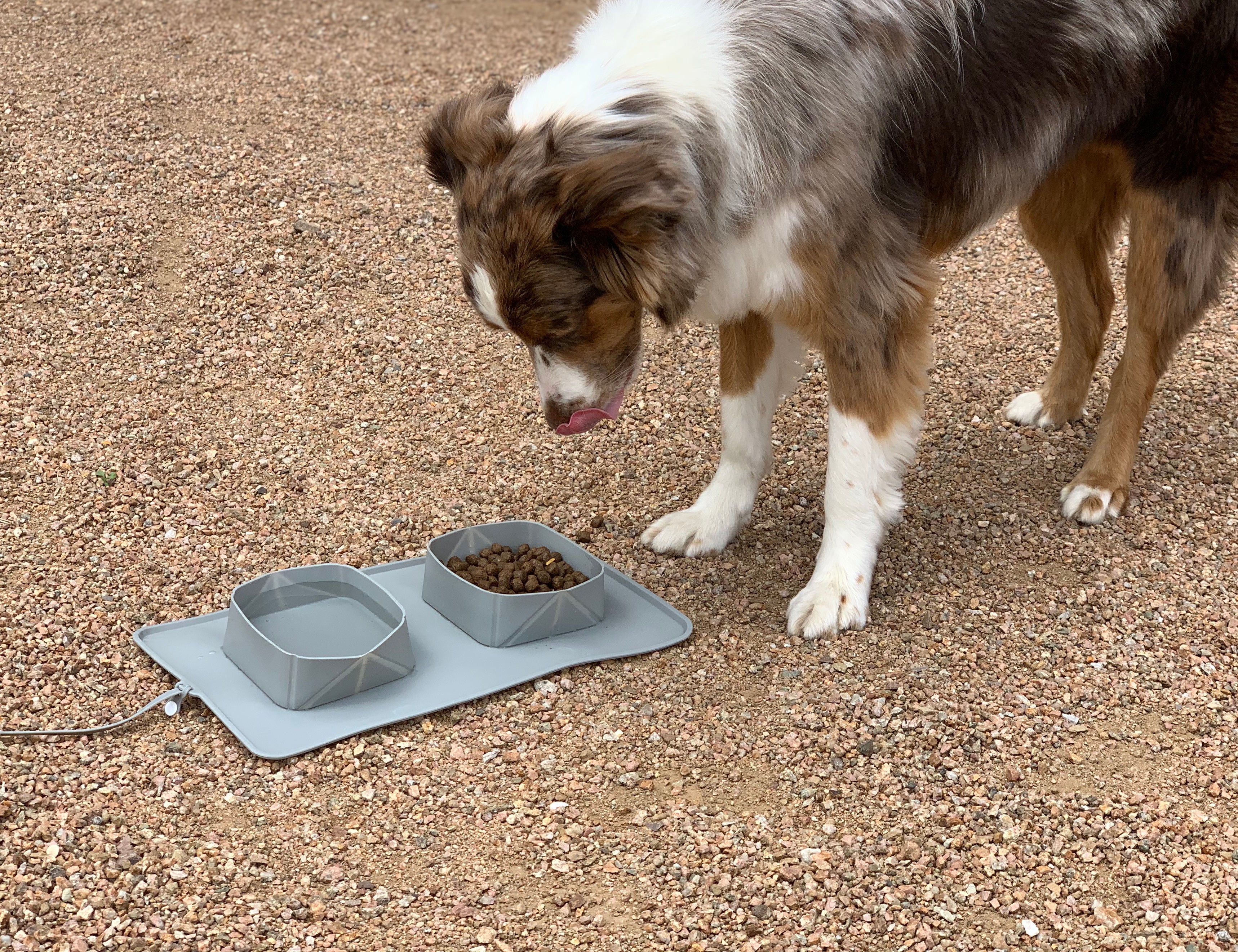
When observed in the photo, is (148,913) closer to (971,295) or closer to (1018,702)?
(1018,702)

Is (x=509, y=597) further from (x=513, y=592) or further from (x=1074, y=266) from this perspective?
(x=1074, y=266)

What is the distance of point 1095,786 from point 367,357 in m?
2.81

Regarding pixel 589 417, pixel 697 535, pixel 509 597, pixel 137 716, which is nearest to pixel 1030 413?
pixel 697 535

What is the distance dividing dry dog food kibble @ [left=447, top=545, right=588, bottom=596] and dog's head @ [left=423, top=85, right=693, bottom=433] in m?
0.53

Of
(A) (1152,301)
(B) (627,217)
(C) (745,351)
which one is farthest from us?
(A) (1152,301)

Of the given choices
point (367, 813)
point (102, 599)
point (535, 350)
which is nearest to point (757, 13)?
point (535, 350)

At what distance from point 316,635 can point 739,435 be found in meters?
1.28

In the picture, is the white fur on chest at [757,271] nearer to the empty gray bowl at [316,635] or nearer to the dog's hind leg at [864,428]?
the dog's hind leg at [864,428]

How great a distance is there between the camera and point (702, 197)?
8.82 feet

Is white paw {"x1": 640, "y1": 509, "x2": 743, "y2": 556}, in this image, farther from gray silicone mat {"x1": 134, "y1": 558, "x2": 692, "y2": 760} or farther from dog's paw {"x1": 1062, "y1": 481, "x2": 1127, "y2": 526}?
dog's paw {"x1": 1062, "y1": 481, "x2": 1127, "y2": 526}

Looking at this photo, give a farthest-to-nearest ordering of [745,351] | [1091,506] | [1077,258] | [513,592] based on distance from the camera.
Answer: [1077,258] < [1091,506] < [745,351] < [513,592]

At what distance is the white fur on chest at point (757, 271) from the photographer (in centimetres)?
281

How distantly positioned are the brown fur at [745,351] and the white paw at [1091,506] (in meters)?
1.06

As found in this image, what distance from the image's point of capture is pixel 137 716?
2.82 metres
